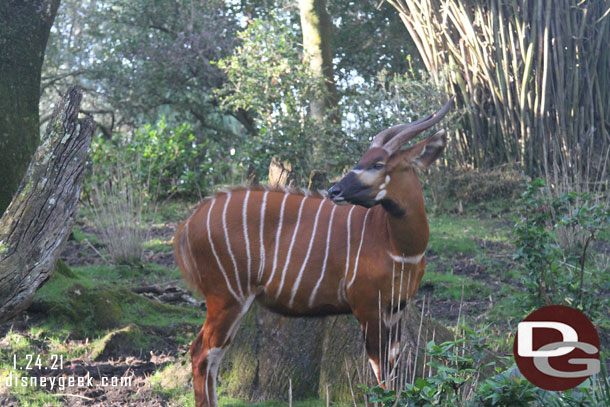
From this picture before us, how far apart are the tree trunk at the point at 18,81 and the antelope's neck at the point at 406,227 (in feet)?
10.9

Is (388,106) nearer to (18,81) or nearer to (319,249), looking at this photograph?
(18,81)

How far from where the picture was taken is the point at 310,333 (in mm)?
Answer: 3939

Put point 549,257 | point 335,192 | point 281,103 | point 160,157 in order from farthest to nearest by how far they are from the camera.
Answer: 1. point 160,157
2. point 281,103
3. point 549,257
4. point 335,192

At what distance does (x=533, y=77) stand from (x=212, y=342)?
7.58 m

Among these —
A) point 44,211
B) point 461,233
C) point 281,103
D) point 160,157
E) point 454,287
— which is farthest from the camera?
point 160,157

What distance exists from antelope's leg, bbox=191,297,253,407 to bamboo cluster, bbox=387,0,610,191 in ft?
22.1

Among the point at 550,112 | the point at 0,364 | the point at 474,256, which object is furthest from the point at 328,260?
the point at 550,112

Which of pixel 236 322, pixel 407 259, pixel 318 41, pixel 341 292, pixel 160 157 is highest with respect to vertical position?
pixel 318 41

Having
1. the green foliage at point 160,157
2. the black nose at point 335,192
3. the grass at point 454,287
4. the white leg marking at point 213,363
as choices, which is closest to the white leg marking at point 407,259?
the black nose at point 335,192

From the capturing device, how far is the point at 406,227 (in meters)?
2.88

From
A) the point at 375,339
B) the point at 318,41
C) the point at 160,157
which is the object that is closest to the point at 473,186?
the point at 318,41

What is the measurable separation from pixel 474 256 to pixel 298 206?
4538mm

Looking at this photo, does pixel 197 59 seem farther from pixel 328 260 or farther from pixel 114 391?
pixel 328 260

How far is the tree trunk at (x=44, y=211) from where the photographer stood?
334cm
